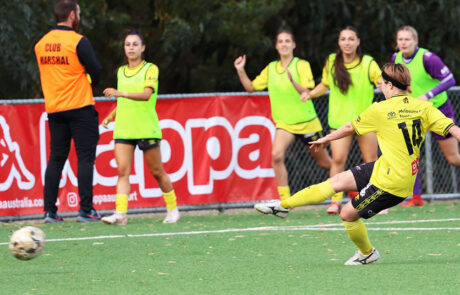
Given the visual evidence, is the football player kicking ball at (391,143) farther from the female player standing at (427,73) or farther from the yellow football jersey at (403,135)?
the female player standing at (427,73)

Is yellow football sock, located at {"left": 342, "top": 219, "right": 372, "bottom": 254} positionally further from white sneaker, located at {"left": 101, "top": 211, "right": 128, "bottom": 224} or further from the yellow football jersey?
white sneaker, located at {"left": 101, "top": 211, "right": 128, "bottom": 224}

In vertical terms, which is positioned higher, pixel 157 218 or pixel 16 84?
pixel 16 84

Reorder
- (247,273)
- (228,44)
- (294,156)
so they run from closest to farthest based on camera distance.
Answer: (247,273) < (294,156) < (228,44)

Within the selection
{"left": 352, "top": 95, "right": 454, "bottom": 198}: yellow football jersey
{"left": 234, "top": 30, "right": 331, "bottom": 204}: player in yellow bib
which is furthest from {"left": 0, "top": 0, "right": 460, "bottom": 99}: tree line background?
{"left": 352, "top": 95, "right": 454, "bottom": 198}: yellow football jersey

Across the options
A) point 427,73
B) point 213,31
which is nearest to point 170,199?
point 427,73

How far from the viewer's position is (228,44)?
1609 centimetres

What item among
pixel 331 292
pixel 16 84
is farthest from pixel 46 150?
pixel 331 292

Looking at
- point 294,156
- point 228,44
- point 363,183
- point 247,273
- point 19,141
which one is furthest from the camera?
point 228,44

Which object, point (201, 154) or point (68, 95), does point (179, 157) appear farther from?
point (68, 95)

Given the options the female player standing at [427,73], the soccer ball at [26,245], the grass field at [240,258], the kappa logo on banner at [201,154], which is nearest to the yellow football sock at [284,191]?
the grass field at [240,258]

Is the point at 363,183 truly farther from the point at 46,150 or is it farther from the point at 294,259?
the point at 46,150

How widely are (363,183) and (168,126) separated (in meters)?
4.88

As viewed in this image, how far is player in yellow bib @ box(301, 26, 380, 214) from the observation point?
36.7ft

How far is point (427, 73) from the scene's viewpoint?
38.3 feet
